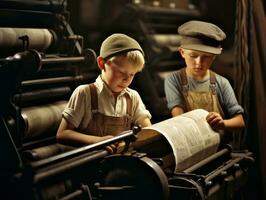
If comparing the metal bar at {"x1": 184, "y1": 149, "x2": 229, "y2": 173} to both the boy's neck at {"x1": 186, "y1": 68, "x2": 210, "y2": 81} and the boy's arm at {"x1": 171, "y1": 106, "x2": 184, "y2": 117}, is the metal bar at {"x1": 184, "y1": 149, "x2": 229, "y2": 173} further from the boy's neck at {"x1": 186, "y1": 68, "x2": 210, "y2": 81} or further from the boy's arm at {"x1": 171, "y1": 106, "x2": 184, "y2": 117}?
the boy's neck at {"x1": 186, "y1": 68, "x2": 210, "y2": 81}

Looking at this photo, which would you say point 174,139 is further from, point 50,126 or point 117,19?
A: point 117,19

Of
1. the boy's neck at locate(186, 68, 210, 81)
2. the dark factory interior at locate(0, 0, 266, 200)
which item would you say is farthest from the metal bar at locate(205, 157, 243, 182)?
the boy's neck at locate(186, 68, 210, 81)

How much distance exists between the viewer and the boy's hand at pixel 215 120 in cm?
270

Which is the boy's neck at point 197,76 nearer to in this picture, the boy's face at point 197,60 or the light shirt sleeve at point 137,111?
the boy's face at point 197,60

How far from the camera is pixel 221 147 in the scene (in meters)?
2.94

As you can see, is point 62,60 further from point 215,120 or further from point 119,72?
point 215,120

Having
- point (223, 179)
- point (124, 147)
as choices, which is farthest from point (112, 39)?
point (223, 179)

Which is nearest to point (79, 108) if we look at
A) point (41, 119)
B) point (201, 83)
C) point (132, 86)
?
point (41, 119)

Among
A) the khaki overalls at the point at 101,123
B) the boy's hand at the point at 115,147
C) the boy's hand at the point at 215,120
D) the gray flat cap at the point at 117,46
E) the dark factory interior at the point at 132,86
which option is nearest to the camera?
the dark factory interior at the point at 132,86

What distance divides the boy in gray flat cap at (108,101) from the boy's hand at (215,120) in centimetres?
35

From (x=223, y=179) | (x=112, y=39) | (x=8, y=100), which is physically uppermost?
(x=112, y=39)

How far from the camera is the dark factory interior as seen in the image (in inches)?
80.0

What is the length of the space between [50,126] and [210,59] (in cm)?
95

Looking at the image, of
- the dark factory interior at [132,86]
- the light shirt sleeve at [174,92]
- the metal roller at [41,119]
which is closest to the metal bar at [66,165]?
the dark factory interior at [132,86]
